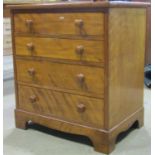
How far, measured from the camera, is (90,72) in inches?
63.3

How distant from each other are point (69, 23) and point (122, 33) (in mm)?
303

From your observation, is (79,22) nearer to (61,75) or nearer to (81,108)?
(61,75)

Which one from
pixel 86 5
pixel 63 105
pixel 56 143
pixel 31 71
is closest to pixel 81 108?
pixel 63 105

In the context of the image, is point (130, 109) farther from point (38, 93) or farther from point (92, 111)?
point (38, 93)

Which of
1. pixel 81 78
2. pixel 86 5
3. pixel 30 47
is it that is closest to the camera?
pixel 86 5

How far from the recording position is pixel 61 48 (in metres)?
1.70

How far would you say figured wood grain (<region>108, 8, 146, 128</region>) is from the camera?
1.58 meters

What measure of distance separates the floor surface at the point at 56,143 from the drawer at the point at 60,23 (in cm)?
65

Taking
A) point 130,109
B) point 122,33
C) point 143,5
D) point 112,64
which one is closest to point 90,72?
point 112,64

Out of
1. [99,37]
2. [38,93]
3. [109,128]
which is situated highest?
[99,37]

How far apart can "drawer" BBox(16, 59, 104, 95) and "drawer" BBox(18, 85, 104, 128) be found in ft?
0.17

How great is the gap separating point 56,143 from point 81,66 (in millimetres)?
496

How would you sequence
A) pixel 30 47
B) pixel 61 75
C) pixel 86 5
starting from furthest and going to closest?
pixel 30 47, pixel 61 75, pixel 86 5

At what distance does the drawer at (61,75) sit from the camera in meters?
1.60
